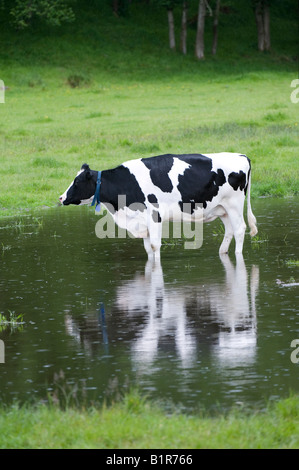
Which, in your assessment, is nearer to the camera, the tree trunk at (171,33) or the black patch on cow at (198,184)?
the black patch on cow at (198,184)

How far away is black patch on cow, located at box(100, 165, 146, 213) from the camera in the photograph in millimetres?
Answer: 12156

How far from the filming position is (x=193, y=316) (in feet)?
29.2

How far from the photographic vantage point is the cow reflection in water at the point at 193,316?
299 inches

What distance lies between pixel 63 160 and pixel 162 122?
25.5ft

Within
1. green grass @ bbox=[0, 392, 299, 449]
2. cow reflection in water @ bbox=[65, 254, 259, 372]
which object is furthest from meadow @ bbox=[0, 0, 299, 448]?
cow reflection in water @ bbox=[65, 254, 259, 372]

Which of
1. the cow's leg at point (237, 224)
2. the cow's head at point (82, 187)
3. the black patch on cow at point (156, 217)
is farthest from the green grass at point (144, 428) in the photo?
the cow's head at point (82, 187)

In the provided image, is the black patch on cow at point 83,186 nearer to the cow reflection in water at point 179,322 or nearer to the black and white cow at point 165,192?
the black and white cow at point 165,192

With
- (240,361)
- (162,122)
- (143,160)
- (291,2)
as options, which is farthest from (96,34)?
(240,361)

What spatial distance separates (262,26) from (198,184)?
5127cm

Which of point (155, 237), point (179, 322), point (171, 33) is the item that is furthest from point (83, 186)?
point (171, 33)

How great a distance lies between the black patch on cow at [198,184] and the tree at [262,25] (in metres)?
48.8

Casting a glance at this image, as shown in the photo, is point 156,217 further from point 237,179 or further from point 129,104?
point 129,104
